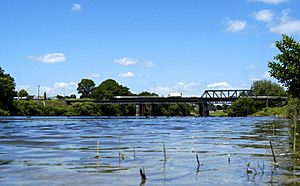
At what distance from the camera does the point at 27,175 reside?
13.9 metres

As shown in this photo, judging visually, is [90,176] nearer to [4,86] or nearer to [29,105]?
[4,86]

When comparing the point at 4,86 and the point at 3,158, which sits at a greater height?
the point at 4,86

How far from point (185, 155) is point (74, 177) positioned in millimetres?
7006

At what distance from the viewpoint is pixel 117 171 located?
14.6 meters

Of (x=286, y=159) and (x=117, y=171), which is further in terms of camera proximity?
(x=286, y=159)

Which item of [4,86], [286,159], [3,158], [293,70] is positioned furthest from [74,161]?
[4,86]

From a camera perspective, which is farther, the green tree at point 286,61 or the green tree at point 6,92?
the green tree at point 6,92

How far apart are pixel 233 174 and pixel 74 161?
6274mm

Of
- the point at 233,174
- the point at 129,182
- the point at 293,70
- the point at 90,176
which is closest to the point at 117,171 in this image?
the point at 90,176

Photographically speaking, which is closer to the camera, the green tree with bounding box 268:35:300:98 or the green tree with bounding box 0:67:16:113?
the green tree with bounding box 268:35:300:98

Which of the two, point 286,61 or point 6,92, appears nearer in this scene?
point 286,61

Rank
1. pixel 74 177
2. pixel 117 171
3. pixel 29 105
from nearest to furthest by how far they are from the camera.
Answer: pixel 74 177
pixel 117 171
pixel 29 105

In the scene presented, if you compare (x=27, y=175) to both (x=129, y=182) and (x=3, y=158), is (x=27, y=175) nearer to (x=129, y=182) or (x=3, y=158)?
(x=129, y=182)

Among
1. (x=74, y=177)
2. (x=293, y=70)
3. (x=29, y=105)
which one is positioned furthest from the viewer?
(x=29, y=105)
